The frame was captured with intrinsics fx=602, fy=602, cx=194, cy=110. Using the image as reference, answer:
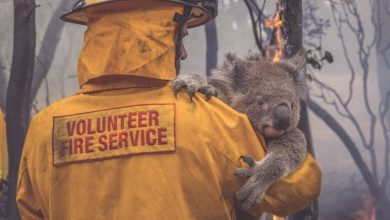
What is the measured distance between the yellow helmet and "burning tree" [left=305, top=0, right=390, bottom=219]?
2070 mm

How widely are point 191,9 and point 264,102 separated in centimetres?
37

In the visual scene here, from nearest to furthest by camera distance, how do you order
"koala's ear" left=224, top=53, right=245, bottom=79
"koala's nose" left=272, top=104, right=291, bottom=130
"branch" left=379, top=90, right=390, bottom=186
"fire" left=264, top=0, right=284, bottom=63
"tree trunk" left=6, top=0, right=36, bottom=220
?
"koala's nose" left=272, top=104, right=291, bottom=130 → "koala's ear" left=224, top=53, right=245, bottom=79 → "fire" left=264, top=0, right=284, bottom=63 → "branch" left=379, top=90, right=390, bottom=186 → "tree trunk" left=6, top=0, right=36, bottom=220

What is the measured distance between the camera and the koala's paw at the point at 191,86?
154cm

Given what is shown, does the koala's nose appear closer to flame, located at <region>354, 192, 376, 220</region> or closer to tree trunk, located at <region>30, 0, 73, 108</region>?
flame, located at <region>354, 192, 376, 220</region>

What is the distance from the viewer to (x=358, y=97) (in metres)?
3.75

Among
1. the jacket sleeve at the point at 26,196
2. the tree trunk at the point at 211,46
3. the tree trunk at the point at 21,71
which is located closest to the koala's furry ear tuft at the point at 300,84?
the jacket sleeve at the point at 26,196

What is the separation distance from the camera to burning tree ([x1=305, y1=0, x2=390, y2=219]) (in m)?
3.65

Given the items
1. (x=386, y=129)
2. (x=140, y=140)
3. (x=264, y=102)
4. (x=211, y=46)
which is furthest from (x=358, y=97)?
(x=140, y=140)

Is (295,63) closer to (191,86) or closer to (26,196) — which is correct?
(191,86)

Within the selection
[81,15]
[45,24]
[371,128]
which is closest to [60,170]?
[81,15]

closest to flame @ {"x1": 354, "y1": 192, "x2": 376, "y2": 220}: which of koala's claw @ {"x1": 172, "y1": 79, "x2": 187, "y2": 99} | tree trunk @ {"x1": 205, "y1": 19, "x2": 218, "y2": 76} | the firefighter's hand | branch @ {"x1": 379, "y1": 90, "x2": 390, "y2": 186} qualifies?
branch @ {"x1": 379, "y1": 90, "x2": 390, "y2": 186}

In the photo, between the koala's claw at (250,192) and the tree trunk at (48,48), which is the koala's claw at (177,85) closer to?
the koala's claw at (250,192)

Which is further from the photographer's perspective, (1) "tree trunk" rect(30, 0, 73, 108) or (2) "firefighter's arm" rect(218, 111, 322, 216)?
(1) "tree trunk" rect(30, 0, 73, 108)

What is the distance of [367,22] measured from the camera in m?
3.79
